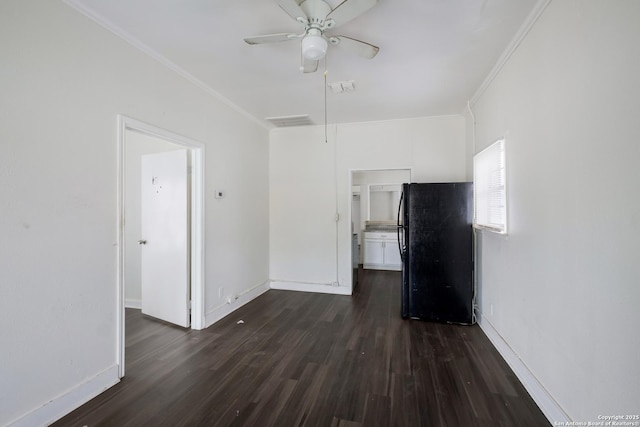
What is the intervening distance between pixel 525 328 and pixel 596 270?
100 centimetres

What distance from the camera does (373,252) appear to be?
241 inches

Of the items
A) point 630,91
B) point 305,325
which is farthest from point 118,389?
point 630,91

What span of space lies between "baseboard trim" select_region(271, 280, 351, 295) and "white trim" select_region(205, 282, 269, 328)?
0.73ft

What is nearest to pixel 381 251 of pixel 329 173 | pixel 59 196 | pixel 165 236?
pixel 329 173

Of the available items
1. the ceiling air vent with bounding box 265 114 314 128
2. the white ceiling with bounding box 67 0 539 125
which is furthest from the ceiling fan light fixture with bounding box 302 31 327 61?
the ceiling air vent with bounding box 265 114 314 128

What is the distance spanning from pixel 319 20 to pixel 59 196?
205 cm

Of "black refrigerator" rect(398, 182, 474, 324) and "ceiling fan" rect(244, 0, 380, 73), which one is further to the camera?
"black refrigerator" rect(398, 182, 474, 324)

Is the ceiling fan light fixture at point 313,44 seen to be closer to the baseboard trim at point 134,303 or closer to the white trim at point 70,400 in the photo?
the white trim at point 70,400

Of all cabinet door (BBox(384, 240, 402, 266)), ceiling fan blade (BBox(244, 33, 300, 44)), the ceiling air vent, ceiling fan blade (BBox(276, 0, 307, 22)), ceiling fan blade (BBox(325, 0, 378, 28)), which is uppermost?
the ceiling air vent

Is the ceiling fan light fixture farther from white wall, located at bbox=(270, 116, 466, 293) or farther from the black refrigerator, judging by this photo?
white wall, located at bbox=(270, 116, 466, 293)

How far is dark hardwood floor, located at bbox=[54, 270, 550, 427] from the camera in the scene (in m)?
1.79

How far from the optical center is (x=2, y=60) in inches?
58.9

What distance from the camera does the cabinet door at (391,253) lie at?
19.5 feet

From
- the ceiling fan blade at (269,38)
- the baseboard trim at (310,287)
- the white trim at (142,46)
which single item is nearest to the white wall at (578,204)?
the ceiling fan blade at (269,38)
